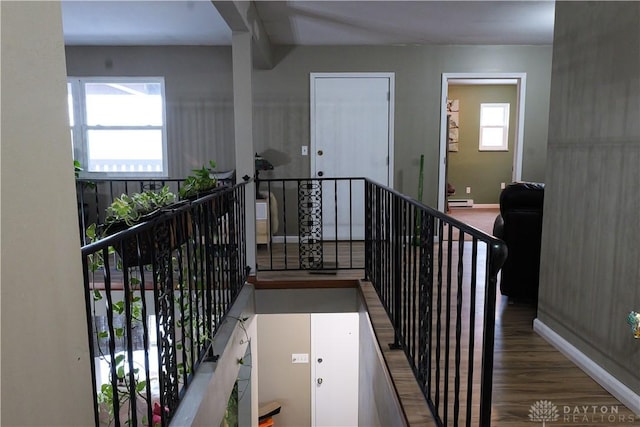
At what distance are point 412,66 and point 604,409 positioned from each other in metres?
4.23

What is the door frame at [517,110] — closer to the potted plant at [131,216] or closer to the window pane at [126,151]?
the window pane at [126,151]

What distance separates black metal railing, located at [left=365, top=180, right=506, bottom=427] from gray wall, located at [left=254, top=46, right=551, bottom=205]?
6.50 ft

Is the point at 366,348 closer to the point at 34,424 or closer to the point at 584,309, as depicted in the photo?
the point at 584,309

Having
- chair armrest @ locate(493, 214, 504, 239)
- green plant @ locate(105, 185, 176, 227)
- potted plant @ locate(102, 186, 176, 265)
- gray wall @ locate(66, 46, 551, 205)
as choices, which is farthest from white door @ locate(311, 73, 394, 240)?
potted plant @ locate(102, 186, 176, 265)

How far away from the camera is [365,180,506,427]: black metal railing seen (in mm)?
1336

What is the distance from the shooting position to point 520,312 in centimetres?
324

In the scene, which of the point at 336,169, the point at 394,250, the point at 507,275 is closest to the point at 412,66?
the point at 336,169

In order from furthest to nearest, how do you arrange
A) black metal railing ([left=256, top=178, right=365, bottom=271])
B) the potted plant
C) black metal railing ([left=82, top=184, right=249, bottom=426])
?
black metal railing ([left=256, top=178, right=365, bottom=271]), the potted plant, black metal railing ([left=82, top=184, right=249, bottom=426])

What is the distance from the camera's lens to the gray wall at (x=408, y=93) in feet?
17.5

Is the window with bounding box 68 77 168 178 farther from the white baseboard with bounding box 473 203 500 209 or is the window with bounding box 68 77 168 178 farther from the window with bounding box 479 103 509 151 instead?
the window with bounding box 479 103 509 151

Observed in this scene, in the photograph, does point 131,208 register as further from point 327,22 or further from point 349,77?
point 349,77
